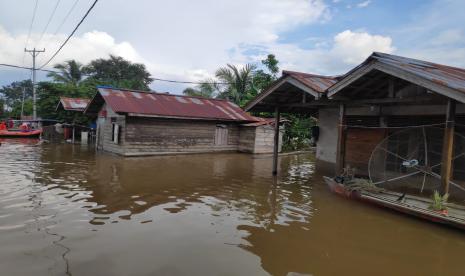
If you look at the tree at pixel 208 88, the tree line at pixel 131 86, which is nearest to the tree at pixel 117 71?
the tree line at pixel 131 86

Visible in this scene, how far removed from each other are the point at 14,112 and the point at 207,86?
27.6 metres

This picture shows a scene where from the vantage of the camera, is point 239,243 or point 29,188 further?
point 29,188

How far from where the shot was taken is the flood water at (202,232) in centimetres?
477

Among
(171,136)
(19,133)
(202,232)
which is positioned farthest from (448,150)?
(19,133)

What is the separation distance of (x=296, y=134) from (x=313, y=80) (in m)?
14.2

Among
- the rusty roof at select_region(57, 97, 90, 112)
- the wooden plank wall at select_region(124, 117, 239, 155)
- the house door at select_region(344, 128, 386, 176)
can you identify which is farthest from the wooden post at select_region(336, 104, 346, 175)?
the rusty roof at select_region(57, 97, 90, 112)

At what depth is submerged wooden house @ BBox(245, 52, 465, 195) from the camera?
711cm

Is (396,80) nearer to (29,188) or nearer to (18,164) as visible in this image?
(29,188)

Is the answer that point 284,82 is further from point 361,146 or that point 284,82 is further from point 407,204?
point 407,204

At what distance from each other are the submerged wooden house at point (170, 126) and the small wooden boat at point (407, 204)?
37.7 ft

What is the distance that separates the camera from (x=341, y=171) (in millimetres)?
9883

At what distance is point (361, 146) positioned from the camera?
475 inches

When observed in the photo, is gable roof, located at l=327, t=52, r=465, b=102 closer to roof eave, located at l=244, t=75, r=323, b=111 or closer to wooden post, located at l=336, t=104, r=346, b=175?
roof eave, located at l=244, t=75, r=323, b=111

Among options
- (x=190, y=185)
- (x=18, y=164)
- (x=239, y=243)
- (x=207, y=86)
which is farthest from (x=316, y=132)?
(x=207, y=86)
